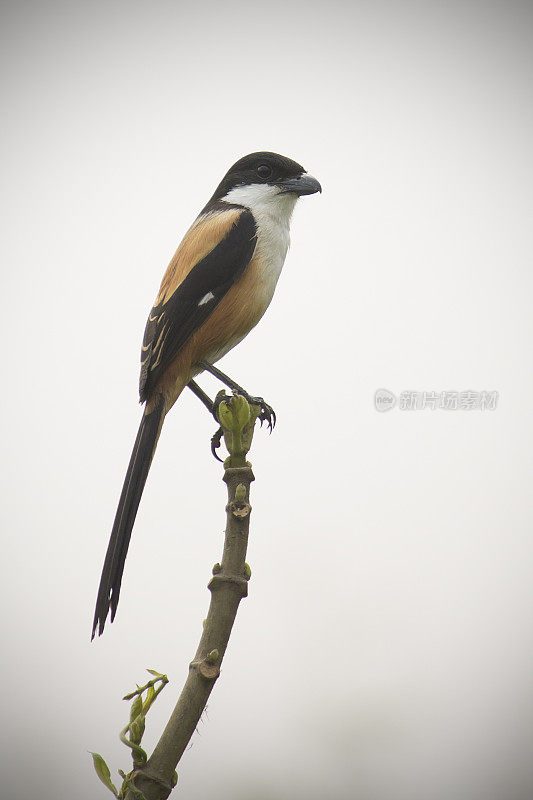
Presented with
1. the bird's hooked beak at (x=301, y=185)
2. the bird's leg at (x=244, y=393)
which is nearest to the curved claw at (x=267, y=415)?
the bird's leg at (x=244, y=393)

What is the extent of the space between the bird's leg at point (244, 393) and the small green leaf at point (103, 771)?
59.0 inches

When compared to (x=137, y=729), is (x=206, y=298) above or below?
above

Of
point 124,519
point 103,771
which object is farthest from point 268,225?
point 103,771

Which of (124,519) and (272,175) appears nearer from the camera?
(124,519)

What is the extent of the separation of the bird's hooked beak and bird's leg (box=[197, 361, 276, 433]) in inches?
39.2

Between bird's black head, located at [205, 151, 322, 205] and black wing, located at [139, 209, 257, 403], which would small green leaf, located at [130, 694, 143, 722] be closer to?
black wing, located at [139, 209, 257, 403]

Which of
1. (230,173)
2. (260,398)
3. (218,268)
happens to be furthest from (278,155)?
(260,398)

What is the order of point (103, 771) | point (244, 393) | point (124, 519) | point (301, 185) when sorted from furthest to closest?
1. point (301, 185)
2. point (244, 393)
3. point (124, 519)
4. point (103, 771)

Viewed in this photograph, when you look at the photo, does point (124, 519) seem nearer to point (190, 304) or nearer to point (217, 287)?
point (190, 304)

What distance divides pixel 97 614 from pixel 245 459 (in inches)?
23.8

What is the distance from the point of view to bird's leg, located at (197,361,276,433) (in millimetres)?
2740

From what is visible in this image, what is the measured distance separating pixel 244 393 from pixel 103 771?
160 centimetres

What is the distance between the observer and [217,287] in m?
2.96

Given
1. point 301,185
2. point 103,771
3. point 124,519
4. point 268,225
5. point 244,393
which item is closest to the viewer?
point 103,771
